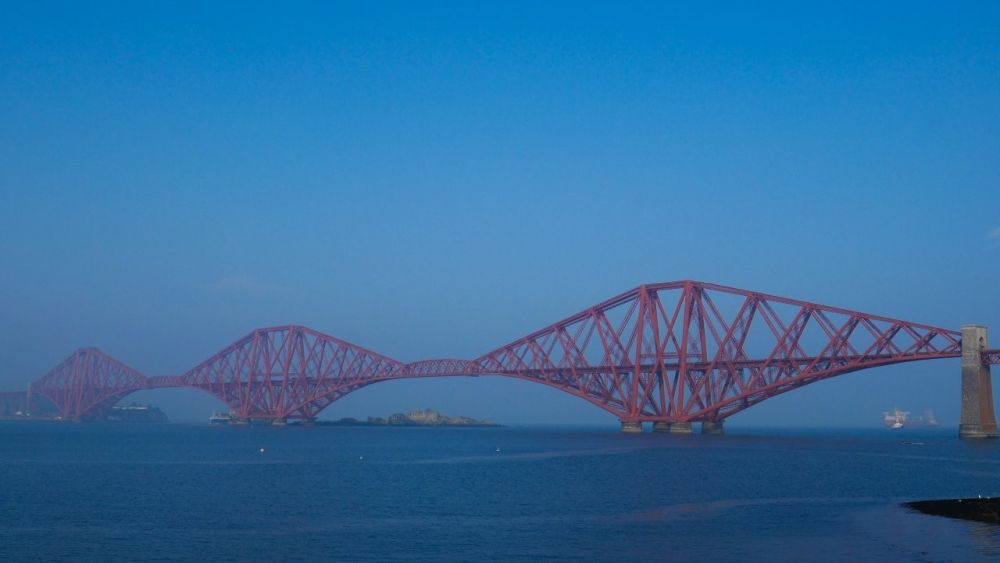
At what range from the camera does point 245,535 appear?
31.0 m

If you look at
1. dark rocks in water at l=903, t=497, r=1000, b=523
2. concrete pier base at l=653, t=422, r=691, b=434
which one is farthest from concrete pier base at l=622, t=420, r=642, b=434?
dark rocks in water at l=903, t=497, r=1000, b=523

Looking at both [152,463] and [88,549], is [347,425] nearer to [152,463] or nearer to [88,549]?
[152,463]

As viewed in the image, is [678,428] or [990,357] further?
[678,428]

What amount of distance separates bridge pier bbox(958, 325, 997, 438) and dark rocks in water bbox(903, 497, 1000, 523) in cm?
4554

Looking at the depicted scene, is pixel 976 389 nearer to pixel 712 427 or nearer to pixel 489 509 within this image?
pixel 712 427

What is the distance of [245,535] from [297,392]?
409ft

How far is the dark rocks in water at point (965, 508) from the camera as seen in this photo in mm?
34153

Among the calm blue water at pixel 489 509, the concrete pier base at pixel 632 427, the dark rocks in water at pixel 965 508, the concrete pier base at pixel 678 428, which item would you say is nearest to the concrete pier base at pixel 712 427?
the concrete pier base at pixel 678 428

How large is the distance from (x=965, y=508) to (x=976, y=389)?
48.9 meters

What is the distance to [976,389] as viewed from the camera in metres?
79.9

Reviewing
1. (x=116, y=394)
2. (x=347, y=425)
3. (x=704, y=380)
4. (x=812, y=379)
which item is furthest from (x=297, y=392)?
(x=812, y=379)

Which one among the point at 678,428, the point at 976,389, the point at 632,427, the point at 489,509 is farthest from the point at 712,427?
the point at 489,509

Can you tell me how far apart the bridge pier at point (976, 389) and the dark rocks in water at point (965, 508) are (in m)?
45.5

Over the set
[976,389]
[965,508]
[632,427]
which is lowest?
[632,427]
